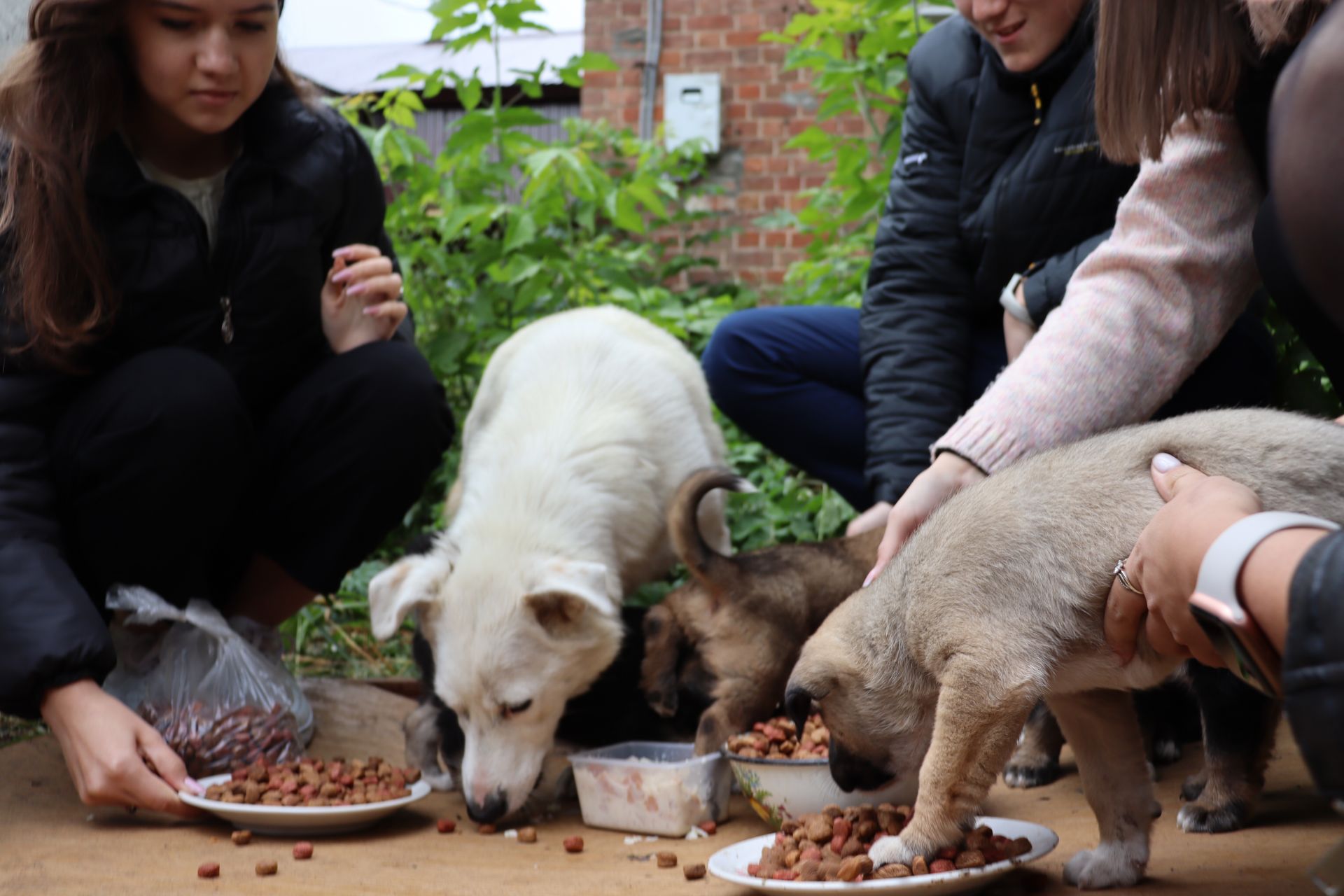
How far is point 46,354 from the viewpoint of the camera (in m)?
3.06

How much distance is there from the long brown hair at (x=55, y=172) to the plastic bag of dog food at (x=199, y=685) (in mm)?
719

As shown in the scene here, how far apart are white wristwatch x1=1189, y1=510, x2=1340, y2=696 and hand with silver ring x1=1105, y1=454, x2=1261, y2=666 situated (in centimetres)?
7

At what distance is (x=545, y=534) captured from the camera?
3.57 m

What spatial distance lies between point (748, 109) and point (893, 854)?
864cm

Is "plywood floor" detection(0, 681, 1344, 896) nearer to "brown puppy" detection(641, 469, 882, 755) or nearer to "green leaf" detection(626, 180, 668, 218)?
"brown puppy" detection(641, 469, 882, 755)

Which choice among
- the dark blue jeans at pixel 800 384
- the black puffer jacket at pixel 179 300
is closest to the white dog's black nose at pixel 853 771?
the dark blue jeans at pixel 800 384

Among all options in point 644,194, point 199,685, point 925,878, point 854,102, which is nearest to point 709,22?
point 644,194

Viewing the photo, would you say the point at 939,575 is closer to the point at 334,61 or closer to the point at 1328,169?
the point at 1328,169

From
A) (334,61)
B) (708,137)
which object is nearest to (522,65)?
(334,61)

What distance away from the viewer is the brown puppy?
3.22 m

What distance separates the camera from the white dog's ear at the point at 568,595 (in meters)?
3.29

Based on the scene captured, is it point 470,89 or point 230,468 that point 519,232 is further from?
point 230,468

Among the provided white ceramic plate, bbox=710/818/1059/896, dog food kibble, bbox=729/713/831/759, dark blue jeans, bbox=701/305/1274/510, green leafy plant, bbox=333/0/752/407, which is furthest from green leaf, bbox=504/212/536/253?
white ceramic plate, bbox=710/818/1059/896

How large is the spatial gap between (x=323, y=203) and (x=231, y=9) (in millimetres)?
637
